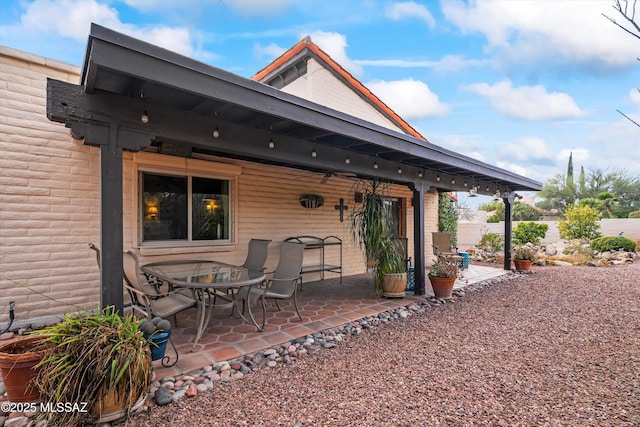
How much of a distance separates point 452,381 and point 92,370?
2593mm

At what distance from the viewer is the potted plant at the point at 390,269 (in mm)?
5156

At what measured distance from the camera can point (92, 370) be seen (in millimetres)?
1974

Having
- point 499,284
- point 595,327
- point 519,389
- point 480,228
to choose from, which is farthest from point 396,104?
Result: point 519,389

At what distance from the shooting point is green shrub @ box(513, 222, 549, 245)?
40.8 ft

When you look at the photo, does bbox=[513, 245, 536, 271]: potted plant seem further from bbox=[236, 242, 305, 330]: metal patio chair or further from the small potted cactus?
the small potted cactus

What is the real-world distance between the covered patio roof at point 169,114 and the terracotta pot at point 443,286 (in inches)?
98.9

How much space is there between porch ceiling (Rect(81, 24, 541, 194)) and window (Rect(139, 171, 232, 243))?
2.05ft

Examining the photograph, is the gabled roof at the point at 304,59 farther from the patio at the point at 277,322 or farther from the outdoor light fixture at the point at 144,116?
the outdoor light fixture at the point at 144,116

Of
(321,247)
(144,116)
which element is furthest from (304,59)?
(144,116)

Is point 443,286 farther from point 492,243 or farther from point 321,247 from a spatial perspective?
point 492,243

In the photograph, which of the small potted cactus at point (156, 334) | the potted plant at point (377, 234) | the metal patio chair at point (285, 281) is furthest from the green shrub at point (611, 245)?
the small potted cactus at point (156, 334)

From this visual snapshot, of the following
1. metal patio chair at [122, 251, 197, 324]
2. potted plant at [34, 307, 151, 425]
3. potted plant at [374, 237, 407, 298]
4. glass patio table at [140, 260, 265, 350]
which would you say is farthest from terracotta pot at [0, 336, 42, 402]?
potted plant at [374, 237, 407, 298]

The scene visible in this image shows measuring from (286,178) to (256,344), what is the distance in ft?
11.6

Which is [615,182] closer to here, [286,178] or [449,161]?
[449,161]
